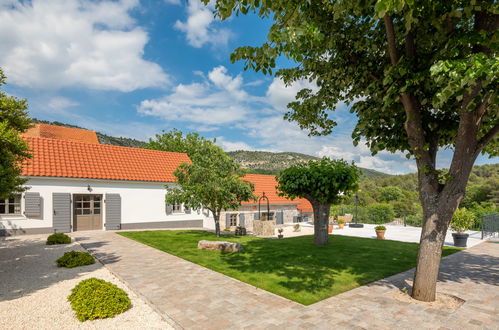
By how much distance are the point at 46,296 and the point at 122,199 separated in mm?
13066

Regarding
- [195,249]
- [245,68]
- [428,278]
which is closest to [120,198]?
[195,249]

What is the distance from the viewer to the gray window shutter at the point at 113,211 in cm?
1792

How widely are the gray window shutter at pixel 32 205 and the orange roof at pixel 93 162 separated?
47.3 inches

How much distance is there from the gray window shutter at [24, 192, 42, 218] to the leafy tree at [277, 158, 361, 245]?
13.9 m

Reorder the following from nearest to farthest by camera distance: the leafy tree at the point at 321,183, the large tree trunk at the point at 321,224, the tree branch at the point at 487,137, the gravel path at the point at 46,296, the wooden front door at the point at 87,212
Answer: the gravel path at the point at 46,296, the tree branch at the point at 487,137, the leafy tree at the point at 321,183, the large tree trunk at the point at 321,224, the wooden front door at the point at 87,212

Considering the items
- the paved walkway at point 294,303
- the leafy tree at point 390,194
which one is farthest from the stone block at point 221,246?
the leafy tree at point 390,194

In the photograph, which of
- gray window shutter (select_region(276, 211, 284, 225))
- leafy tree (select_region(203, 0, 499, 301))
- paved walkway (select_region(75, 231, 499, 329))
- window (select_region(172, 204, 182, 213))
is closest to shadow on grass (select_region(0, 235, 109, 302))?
paved walkway (select_region(75, 231, 499, 329))

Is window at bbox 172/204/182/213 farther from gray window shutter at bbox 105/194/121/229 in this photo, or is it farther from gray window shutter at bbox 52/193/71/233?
gray window shutter at bbox 52/193/71/233

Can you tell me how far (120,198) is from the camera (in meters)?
18.5

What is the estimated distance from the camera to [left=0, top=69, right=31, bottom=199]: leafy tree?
693 cm

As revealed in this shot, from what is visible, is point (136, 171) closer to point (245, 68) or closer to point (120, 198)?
point (120, 198)

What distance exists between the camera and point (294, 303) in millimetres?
5848

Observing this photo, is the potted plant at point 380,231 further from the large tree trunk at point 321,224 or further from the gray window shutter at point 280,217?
the gray window shutter at point 280,217

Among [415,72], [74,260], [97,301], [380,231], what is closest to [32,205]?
[74,260]
